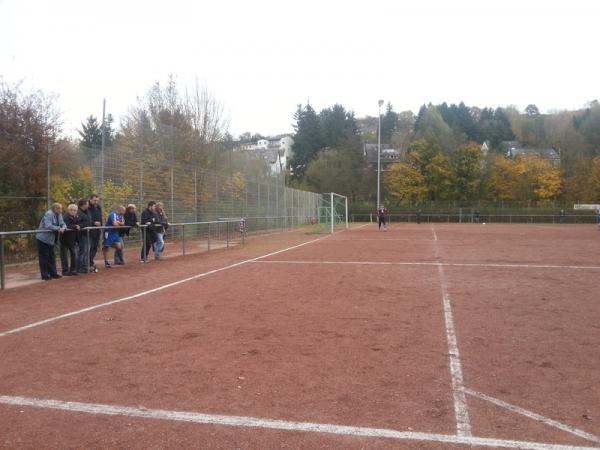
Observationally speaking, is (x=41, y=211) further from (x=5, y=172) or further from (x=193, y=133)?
(x=193, y=133)

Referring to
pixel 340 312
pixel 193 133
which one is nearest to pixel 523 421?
pixel 340 312

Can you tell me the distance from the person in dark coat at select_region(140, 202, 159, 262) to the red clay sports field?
4.18m

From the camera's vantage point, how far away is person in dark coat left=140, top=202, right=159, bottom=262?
14.1m

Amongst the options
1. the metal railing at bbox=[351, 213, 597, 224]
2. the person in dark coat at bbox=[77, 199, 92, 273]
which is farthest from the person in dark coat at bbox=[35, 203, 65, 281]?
the metal railing at bbox=[351, 213, 597, 224]

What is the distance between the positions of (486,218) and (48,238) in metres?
52.8

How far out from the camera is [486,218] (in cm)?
5659

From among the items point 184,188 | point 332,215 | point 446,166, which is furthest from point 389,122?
point 184,188

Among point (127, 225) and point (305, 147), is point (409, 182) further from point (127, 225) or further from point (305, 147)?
point (127, 225)

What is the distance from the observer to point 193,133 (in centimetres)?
2745

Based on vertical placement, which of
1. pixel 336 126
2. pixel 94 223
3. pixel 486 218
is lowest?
pixel 486 218

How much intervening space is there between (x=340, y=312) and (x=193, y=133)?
21922 mm

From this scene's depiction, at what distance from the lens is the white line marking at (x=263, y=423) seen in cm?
335

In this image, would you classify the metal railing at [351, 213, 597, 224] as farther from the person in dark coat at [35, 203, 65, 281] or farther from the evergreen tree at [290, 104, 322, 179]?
the person in dark coat at [35, 203, 65, 281]

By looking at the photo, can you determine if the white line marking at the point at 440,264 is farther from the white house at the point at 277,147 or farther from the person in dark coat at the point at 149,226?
the white house at the point at 277,147
